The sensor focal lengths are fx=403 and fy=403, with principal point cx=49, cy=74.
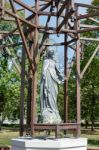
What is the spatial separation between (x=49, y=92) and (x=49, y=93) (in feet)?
0.08

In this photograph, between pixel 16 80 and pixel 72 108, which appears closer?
pixel 16 80

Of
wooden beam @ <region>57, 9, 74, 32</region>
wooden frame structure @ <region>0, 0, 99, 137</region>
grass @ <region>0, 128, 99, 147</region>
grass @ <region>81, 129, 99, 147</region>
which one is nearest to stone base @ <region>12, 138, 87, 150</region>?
wooden frame structure @ <region>0, 0, 99, 137</region>

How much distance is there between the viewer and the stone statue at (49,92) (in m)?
9.24

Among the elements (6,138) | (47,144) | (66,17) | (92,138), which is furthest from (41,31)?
(92,138)

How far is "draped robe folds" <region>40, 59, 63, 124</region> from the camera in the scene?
9242mm

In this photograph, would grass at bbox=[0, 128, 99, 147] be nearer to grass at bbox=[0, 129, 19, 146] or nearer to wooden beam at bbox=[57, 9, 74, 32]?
grass at bbox=[0, 129, 19, 146]

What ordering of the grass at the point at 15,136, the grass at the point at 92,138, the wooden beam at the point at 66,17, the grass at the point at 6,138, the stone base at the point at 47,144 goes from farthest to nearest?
the grass at the point at 92,138
the grass at the point at 15,136
the grass at the point at 6,138
the wooden beam at the point at 66,17
the stone base at the point at 47,144

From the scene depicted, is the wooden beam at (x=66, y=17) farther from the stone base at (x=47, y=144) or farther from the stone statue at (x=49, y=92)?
the stone base at (x=47, y=144)

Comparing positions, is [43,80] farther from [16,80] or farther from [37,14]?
[16,80]

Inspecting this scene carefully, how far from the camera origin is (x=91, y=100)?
3091 centimetres

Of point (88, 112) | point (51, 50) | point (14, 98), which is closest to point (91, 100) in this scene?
point (88, 112)

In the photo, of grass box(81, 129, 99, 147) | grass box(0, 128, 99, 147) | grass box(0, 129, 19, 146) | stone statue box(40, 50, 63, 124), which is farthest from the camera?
grass box(81, 129, 99, 147)

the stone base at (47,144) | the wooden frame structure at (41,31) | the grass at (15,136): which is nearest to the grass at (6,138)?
the grass at (15,136)

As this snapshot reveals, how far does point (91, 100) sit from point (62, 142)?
22902mm
